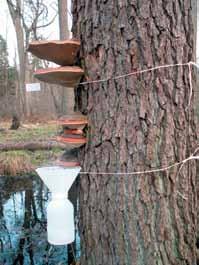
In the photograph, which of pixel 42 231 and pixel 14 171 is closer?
pixel 42 231

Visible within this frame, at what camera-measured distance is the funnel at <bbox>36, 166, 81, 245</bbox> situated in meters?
1.28

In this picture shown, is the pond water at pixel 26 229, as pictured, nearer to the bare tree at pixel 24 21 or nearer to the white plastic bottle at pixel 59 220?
the white plastic bottle at pixel 59 220

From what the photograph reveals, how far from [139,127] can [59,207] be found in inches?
18.8

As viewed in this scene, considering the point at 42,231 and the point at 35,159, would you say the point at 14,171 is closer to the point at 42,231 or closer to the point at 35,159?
the point at 35,159

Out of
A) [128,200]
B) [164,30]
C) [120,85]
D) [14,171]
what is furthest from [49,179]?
[14,171]

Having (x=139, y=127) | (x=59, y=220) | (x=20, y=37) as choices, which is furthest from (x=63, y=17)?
(x=59, y=220)

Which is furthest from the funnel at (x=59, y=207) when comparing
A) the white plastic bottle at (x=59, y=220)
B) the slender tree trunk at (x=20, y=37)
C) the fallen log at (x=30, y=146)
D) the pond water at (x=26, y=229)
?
the slender tree trunk at (x=20, y=37)

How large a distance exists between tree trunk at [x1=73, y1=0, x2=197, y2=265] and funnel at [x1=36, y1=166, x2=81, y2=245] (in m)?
0.12

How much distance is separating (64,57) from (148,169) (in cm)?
59

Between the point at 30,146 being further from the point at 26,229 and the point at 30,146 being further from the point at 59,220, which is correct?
the point at 59,220

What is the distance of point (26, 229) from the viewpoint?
3.09m

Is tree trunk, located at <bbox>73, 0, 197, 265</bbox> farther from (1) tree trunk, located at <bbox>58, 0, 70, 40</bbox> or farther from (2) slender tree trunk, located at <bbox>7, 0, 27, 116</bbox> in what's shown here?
(2) slender tree trunk, located at <bbox>7, 0, 27, 116</bbox>

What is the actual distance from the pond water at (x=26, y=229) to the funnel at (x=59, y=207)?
1.27 meters

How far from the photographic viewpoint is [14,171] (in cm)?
507
